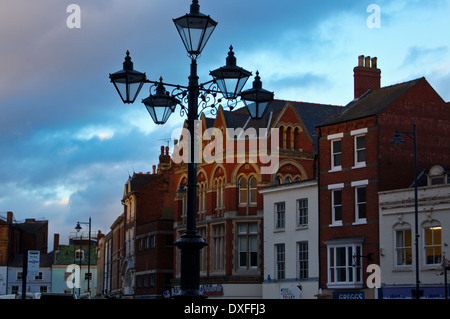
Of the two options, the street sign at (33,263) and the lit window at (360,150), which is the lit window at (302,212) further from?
the street sign at (33,263)

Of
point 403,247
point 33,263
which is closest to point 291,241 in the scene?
point 403,247

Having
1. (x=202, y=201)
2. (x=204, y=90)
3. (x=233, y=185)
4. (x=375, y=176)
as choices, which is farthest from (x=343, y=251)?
(x=204, y=90)

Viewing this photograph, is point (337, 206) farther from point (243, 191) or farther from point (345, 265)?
point (243, 191)

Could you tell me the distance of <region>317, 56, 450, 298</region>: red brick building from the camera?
155ft

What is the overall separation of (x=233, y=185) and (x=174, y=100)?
4430cm

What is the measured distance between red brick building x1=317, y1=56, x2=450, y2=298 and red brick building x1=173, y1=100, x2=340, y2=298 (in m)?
9.12

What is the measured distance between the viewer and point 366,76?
190ft

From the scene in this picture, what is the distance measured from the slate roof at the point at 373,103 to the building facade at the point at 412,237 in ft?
16.8

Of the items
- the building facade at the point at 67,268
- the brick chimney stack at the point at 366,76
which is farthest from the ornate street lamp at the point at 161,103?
the building facade at the point at 67,268

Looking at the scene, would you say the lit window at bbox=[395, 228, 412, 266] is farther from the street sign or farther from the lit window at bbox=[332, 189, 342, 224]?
the street sign

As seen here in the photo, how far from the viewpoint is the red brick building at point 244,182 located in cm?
5959

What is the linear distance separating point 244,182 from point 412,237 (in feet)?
62.7

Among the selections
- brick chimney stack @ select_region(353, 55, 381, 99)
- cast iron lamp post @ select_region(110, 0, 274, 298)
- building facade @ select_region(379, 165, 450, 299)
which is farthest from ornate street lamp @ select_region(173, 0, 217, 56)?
brick chimney stack @ select_region(353, 55, 381, 99)
